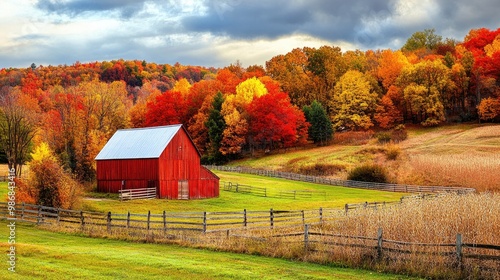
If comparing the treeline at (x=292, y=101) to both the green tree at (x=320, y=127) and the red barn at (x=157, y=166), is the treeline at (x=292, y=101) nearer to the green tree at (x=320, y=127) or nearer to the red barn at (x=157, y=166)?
the green tree at (x=320, y=127)

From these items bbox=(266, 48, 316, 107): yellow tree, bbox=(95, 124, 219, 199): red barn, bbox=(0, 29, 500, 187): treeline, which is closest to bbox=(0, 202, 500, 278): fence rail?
bbox=(95, 124, 219, 199): red barn

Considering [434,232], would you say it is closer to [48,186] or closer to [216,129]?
[48,186]

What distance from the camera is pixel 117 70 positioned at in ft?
519

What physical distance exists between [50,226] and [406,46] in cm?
12814

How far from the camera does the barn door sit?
53156 millimetres

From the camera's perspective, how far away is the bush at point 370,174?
2677 inches

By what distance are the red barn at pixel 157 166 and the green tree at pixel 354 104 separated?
52.1 meters

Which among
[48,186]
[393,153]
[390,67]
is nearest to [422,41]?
[390,67]

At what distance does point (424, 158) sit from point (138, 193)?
38.1 metres

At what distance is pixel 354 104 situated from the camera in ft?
336

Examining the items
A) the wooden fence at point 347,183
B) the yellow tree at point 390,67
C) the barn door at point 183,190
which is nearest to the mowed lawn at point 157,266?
the barn door at point 183,190

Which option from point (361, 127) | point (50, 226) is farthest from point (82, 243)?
point (361, 127)

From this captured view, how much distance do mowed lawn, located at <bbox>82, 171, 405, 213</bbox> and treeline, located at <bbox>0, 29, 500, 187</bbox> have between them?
20.7 meters

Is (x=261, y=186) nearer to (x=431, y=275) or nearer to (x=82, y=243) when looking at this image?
(x=82, y=243)
